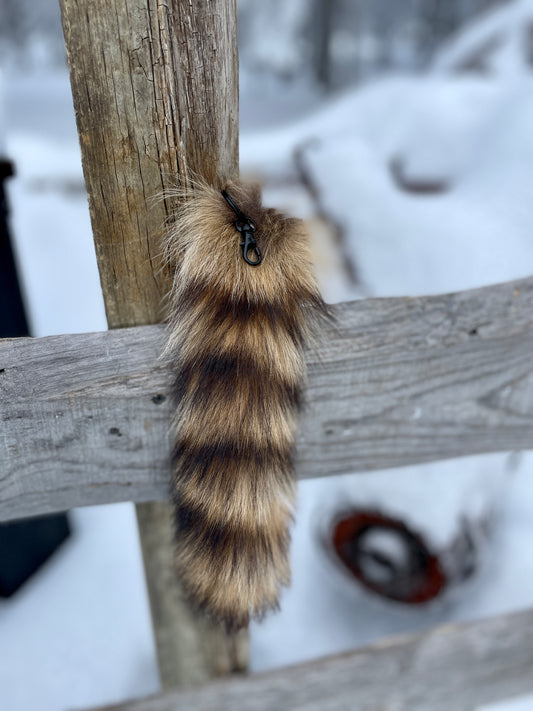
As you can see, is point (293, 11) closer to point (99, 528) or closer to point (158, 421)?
point (99, 528)

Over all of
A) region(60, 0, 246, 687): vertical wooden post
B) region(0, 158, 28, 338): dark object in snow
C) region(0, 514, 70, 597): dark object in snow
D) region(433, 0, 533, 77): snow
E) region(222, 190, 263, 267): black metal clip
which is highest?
region(433, 0, 533, 77): snow

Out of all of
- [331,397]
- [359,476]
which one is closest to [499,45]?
[359,476]

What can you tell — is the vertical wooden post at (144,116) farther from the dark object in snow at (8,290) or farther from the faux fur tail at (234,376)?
the dark object in snow at (8,290)

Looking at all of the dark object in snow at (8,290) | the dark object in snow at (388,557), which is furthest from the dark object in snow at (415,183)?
the dark object in snow at (8,290)

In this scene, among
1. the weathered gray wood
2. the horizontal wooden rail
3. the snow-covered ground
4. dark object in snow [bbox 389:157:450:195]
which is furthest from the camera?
dark object in snow [bbox 389:157:450:195]

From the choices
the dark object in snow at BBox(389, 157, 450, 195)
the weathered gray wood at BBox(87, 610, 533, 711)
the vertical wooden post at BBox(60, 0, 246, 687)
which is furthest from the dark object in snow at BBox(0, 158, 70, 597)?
the dark object in snow at BBox(389, 157, 450, 195)

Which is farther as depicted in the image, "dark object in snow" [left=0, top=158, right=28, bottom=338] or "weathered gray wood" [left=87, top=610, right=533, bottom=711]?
"dark object in snow" [left=0, top=158, right=28, bottom=338]

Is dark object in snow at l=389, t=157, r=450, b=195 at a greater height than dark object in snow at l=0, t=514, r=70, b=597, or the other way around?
dark object in snow at l=389, t=157, r=450, b=195

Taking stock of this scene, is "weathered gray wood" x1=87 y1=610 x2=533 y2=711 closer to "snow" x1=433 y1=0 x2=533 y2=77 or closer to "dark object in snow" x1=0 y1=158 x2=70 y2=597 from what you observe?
"dark object in snow" x1=0 y1=158 x2=70 y2=597

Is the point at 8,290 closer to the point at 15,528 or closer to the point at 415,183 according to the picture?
the point at 15,528
